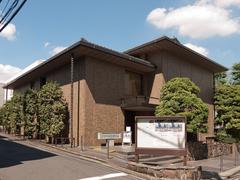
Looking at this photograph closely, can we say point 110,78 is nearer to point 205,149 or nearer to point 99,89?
point 99,89

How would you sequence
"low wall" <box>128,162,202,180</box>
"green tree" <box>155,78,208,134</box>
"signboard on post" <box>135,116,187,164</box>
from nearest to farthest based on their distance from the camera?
"low wall" <box>128,162,202,180</box> < "signboard on post" <box>135,116,187,164</box> < "green tree" <box>155,78,208,134</box>

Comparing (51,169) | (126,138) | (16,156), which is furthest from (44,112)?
(51,169)

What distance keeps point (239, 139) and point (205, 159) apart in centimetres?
1083

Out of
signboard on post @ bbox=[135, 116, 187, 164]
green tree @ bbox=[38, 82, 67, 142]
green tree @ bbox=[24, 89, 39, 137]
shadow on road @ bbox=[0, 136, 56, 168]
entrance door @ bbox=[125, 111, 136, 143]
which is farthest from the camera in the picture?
entrance door @ bbox=[125, 111, 136, 143]

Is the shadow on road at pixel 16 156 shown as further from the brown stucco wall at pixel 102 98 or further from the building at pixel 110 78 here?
the brown stucco wall at pixel 102 98

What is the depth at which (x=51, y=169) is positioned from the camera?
1455 centimetres

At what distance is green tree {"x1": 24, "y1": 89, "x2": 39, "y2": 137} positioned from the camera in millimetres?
29188

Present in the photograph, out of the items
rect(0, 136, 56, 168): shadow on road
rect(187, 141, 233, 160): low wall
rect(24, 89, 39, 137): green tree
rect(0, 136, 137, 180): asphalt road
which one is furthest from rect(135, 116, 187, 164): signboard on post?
rect(24, 89, 39, 137): green tree

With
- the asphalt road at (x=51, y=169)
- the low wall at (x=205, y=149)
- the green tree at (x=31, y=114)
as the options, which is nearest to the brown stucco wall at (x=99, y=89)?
the green tree at (x=31, y=114)

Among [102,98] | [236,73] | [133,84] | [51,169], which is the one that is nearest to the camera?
[51,169]

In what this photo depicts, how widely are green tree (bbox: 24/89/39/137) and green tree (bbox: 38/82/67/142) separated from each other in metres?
1.77

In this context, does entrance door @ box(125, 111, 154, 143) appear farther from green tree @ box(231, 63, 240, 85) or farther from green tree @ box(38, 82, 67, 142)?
green tree @ box(231, 63, 240, 85)

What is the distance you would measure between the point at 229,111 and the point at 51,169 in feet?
81.0

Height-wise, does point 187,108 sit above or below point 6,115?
above
